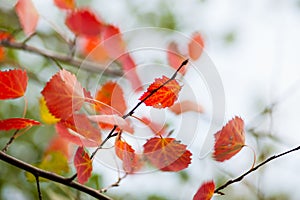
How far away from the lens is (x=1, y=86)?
46 centimetres

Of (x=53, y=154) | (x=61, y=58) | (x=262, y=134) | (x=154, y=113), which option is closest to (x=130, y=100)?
(x=154, y=113)

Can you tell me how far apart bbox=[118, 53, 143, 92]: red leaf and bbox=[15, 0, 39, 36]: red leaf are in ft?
0.46

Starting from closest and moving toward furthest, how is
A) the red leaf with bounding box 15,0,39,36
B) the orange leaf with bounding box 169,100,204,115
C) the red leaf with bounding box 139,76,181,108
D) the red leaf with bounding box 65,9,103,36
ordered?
the red leaf with bounding box 139,76,181,108, the orange leaf with bounding box 169,100,204,115, the red leaf with bounding box 15,0,39,36, the red leaf with bounding box 65,9,103,36

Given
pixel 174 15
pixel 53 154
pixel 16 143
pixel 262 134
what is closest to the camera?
pixel 53 154

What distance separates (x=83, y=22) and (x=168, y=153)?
1.32 feet

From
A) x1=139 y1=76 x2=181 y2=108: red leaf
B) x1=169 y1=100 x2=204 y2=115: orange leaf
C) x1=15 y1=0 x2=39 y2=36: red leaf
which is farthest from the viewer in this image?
x1=15 y1=0 x2=39 y2=36: red leaf

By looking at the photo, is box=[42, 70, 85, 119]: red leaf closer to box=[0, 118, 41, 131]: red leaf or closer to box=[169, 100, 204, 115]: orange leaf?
box=[0, 118, 41, 131]: red leaf

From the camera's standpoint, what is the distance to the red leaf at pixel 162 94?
0.41 metres

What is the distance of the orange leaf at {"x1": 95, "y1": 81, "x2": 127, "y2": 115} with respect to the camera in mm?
481

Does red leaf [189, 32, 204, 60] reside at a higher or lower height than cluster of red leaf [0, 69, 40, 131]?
higher

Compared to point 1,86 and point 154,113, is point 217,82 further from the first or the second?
point 1,86

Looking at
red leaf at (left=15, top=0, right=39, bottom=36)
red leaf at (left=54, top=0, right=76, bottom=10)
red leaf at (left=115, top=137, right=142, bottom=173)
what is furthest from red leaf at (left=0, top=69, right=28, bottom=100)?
red leaf at (left=54, top=0, right=76, bottom=10)

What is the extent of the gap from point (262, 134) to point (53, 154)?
1.31 feet

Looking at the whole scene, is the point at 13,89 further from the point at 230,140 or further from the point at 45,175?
the point at 230,140
